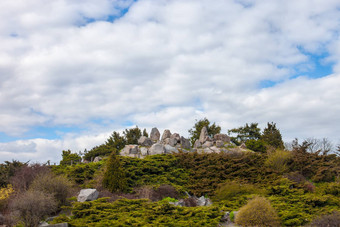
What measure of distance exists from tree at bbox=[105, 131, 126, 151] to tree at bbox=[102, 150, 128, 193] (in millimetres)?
23317

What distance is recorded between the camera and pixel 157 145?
28031mm

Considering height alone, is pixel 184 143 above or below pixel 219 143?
above

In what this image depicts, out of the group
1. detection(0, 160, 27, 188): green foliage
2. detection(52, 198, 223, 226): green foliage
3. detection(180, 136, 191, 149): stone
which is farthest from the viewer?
detection(180, 136, 191, 149): stone

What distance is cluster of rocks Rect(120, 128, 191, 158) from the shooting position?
92.0 ft

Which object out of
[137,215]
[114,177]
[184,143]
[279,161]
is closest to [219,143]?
[184,143]

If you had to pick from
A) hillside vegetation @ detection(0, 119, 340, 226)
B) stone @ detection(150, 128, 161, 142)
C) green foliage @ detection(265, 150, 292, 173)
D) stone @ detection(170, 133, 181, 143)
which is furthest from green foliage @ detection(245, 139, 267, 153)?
green foliage @ detection(265, 150, 292, 173)

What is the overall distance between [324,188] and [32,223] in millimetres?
15364

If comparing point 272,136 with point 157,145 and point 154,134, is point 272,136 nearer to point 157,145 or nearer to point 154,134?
point 154,134

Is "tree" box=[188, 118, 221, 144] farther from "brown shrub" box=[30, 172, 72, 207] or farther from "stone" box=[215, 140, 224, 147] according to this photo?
"brown shrub" box=[30, 172, 72, 207]

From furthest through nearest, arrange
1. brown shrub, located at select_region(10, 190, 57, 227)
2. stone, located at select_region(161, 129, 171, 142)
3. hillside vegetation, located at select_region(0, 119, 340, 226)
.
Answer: stone, located at select_region(161, 129, 171, 142), hillside vegetation, located at select_region(0, 119, 340, 226), brown shrub, located at select_region(10, 190, 57, 227)

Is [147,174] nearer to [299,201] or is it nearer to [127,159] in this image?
[127,159]

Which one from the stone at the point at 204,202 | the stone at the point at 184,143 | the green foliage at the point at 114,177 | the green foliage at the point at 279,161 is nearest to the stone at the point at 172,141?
→ the stone at the point at 184,143

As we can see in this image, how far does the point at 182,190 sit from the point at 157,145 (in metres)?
10.6

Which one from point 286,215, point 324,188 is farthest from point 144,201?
point 324,188
